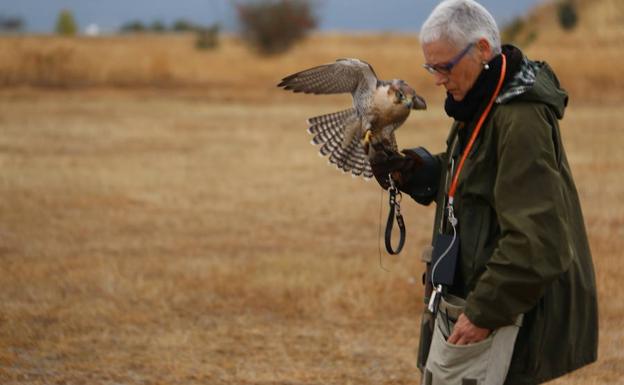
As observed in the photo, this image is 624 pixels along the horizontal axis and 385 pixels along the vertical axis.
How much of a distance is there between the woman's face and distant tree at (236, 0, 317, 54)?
4094 centimetres

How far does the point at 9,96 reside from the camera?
22.7m

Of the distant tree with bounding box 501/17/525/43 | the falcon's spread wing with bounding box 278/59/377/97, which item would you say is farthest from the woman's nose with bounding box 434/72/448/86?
the distant tree with bounding box 501/17/525/43

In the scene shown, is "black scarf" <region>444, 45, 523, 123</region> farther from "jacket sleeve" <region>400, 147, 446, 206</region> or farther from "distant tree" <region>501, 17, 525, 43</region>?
"distant tree" <region>501, 17, 525, 43</region>

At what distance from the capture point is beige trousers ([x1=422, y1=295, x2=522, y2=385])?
9.03 feet

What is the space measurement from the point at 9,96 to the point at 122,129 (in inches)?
266

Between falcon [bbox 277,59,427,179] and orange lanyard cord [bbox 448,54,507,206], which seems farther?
falcon [bbox 277,59,427,179]

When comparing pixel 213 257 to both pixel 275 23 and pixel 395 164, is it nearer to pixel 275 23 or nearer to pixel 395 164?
pixel 395 164

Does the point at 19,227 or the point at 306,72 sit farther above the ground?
the point at 306,72

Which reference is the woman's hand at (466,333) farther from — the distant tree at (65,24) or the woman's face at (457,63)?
the distant tree at (65,24)

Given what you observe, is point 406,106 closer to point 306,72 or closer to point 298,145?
point 306,72

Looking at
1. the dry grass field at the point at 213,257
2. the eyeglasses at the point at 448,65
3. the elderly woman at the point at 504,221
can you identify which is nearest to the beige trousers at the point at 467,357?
the elderly woman at the point at 504,221

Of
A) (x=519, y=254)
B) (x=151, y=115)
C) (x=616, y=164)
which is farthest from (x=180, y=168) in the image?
(x=519, y=254)

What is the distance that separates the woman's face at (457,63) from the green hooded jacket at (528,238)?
0.36 feet

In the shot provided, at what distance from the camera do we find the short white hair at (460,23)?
2660 mm
